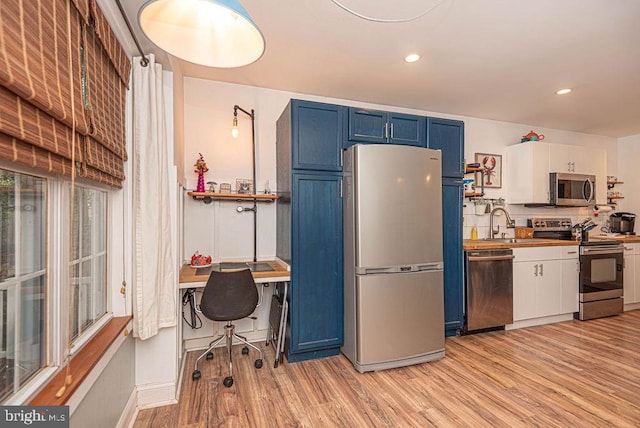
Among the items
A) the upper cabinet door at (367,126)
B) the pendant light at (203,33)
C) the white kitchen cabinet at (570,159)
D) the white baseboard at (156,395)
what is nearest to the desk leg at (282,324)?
the white baseboard at (156,395)

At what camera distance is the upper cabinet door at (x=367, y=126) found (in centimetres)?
282

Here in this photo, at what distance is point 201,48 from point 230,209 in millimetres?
2029

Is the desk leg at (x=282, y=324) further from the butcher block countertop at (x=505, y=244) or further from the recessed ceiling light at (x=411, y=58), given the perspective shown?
the recessed ceiling light at (x=411, y=58)

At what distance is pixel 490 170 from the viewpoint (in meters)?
4.24

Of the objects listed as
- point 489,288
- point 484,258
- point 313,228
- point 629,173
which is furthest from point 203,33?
point 629,173

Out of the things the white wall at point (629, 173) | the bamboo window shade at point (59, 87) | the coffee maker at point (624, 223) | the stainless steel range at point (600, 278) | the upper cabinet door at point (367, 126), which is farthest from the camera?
the white wall at point (629, 173)

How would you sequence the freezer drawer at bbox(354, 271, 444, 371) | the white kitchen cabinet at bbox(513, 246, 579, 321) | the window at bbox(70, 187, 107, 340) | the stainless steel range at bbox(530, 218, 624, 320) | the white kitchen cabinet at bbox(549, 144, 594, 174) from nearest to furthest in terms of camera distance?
the window at bbox(70, 187, 107, 340), the freezer drawer at bbox(354, 271, 444, 371), the white kitchen cabinet at bbox(513, 246, 579, 321), the stainless steel range at bbox(530, 218, 624, 320), the white kitchen cabinet at bbox(549, 144, 594, 174)

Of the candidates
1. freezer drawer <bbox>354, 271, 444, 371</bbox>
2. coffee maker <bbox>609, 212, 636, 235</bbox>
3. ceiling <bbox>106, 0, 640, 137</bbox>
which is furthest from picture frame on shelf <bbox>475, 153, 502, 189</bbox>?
coffee maker <bbox>609, 212, 636, 235</bbox>

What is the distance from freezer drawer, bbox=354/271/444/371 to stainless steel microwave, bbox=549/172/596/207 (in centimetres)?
271

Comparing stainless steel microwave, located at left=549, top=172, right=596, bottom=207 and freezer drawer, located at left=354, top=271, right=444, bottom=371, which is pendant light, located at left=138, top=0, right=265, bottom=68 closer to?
freezer drawer, located at left=354, top=271, right=444, bottom=371

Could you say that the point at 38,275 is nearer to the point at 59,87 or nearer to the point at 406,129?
the point at 59,87

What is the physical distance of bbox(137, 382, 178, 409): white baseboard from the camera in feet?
6.69

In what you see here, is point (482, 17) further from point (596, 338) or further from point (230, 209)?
point (596, 338)

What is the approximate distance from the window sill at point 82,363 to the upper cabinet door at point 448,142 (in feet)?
9.55
